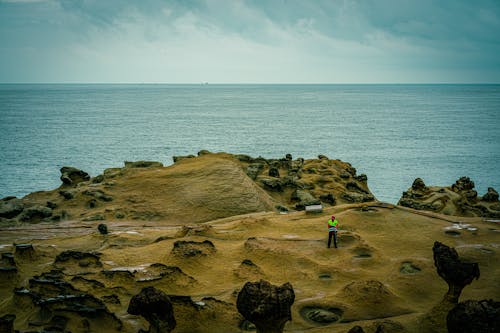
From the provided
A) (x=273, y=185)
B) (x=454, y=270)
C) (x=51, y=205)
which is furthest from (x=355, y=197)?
A: (x=454, y=270)

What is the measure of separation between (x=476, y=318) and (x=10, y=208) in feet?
82.9

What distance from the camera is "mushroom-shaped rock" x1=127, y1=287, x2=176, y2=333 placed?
11.2 m

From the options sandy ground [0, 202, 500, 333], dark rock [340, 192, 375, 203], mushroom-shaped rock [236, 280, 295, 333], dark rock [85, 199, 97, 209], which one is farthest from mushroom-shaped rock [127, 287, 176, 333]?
dark rock [340, 192, 375, 203]

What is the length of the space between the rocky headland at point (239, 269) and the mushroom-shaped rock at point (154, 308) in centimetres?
3

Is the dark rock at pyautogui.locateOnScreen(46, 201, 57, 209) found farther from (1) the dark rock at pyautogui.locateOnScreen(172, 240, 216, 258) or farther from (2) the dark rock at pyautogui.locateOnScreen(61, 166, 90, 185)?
(1) the dark rock at pyautogui.locateOnScreen(172, 240, 216, 258)

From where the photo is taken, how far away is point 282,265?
16672 millimetres

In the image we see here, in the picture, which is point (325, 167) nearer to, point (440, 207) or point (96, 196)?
point (440, 207)

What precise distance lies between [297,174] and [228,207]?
10.5 meters

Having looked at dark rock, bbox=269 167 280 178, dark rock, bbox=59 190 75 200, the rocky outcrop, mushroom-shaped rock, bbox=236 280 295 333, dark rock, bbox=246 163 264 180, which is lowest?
the rocky outcrop

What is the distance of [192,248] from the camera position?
17.2 m

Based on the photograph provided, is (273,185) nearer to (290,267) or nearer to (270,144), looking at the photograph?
(290,267)

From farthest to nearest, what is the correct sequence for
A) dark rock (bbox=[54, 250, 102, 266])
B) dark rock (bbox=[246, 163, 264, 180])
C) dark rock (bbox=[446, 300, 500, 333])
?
dark rock (bbox=[246, 163, 264, 180]), dark rock (bbox=[54, 250, 102, 266]), dark rock (bbox=[446, 300, 500, 333])

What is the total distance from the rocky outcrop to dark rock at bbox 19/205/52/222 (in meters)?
22.3

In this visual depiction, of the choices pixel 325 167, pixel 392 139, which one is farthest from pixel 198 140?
pixel 325 167
